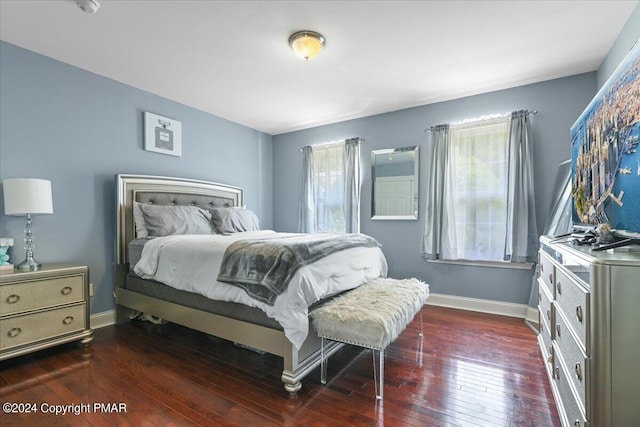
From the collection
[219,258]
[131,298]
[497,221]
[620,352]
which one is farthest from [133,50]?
[497,221]

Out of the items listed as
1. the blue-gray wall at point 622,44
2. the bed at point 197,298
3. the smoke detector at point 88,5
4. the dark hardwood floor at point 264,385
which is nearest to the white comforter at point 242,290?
the bed at point 197,298

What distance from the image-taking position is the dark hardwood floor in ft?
5.25

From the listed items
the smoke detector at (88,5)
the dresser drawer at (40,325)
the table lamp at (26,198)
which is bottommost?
the dresser drawer at (40,325)

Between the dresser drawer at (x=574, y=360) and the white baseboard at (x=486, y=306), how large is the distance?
1.72 meters

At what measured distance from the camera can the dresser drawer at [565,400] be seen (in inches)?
46.8

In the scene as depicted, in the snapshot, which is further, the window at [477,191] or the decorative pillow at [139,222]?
the window at [477,191]

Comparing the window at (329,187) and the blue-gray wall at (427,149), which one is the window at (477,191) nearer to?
the blue-gray wall at (427,149)

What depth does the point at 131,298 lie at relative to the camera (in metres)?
2.87

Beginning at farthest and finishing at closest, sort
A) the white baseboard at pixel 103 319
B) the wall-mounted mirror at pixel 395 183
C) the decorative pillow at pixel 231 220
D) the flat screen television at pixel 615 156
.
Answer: the wall-mounted mirror at pixel 395 183 < the decorative pillow at pixel 231 220 < the white baseboard at pixel 103 319 < the flat screen television at pixel 615 156

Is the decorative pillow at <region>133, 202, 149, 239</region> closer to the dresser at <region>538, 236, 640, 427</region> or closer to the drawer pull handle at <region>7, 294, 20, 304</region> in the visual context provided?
the drawer pull handle at <region>7, 294, 20, 304</region>

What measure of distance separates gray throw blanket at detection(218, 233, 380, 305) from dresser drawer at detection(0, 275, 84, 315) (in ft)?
4.42

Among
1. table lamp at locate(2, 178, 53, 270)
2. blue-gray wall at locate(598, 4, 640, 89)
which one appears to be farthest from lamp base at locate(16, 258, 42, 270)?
blue-gray wall at locate(598, 4, 640, 89)

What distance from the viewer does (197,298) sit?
92.5 inches

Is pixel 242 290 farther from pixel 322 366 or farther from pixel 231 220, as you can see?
pixel 231 220
